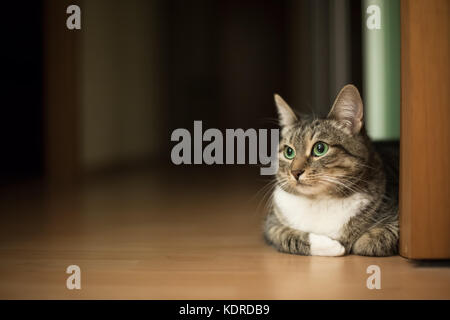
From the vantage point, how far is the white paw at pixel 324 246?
1.37m

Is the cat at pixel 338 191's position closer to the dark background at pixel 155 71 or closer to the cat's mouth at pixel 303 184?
the cat's mouth at pixel 303 184

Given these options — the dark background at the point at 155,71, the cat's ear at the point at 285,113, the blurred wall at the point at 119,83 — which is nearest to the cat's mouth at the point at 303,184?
the cat's ear at the point at 285,113

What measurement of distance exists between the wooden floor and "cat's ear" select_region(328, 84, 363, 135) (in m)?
0.36

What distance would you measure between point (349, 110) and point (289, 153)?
21 centimetres

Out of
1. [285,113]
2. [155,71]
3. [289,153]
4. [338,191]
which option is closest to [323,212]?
[338,191]

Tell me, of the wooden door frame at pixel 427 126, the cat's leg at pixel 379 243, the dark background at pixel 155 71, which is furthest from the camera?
the dark background at pixel 155 71

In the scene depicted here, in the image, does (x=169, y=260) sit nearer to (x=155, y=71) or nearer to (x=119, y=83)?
(x=119, y=83)

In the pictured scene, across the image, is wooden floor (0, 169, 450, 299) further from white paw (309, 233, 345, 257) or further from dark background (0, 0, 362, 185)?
dark background (0, 0, 362, 185)

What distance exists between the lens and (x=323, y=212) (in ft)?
4.63

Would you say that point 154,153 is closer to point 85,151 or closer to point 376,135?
point 85,151

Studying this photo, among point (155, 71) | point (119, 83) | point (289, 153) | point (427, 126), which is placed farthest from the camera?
point (155, 71)

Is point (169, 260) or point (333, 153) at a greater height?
point (333, 153)

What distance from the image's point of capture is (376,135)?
297cm

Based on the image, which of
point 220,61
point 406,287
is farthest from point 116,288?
point 220,61
